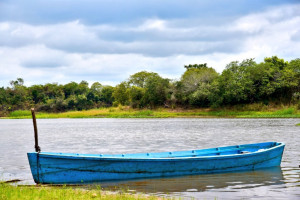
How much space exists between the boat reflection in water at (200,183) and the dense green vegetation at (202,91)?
46.6m

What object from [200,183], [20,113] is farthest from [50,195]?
[20,113]

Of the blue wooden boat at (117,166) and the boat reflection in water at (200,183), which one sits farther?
the blue wooden boat at (117,166)

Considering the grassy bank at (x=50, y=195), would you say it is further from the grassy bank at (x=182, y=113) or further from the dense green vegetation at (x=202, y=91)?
the dense green vegetation at (x=202, y=91)

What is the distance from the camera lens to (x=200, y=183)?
15.5 metres

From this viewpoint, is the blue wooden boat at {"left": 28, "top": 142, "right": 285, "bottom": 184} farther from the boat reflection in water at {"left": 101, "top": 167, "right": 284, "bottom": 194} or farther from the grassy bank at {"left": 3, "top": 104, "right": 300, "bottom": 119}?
the grassy bank at {"left": 3, "top": 104, "right": 300, "bottom": 119}

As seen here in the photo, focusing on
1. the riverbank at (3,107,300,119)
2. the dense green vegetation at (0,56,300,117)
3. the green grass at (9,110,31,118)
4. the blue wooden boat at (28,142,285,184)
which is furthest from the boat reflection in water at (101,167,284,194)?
the green grass at (9,110,31,118)

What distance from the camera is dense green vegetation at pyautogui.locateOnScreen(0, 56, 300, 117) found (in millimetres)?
64875

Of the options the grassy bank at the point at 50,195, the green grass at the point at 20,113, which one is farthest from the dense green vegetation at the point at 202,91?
the grassy bank at the point at 50,195

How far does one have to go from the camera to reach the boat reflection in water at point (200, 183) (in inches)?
580

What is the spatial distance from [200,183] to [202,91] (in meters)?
56.4

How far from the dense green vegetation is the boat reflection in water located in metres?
46.6

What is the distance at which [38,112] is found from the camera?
336 feet

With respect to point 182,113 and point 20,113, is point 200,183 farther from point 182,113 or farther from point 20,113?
point 20,113

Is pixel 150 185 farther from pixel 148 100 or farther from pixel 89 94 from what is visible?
pixel 89 94
